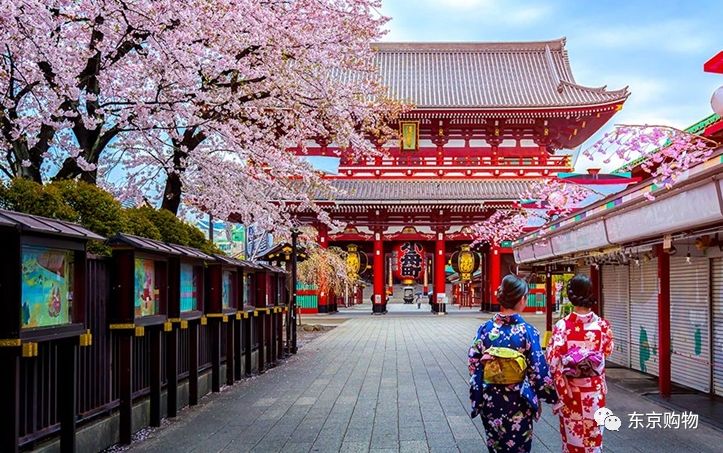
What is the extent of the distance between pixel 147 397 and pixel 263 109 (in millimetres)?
6957

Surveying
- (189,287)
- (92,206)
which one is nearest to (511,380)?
(92,206)

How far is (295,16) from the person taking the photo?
493 inches

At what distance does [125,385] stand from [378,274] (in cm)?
2897

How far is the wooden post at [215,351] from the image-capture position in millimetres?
10539

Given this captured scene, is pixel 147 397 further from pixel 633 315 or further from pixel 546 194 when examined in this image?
pixel 546 194

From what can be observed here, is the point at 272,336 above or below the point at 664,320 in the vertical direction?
below

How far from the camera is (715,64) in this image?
666cm

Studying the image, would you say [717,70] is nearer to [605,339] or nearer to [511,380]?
[605,339]

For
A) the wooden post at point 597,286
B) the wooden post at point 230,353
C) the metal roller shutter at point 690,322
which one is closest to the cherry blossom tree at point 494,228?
the wooden post at point 597,286

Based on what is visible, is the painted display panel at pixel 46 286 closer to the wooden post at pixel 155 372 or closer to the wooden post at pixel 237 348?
the wooden post at pixel 155 372

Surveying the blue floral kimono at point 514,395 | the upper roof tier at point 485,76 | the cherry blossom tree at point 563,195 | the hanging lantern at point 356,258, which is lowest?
the blue floral kimono at point 514,395

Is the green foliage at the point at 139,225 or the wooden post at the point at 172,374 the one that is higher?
the green foliage at the point at 139,225

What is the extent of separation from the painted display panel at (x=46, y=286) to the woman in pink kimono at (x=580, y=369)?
3641 millimetres

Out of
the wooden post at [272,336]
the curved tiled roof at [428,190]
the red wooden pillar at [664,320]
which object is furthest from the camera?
the curved tiled roof at [428,190]
